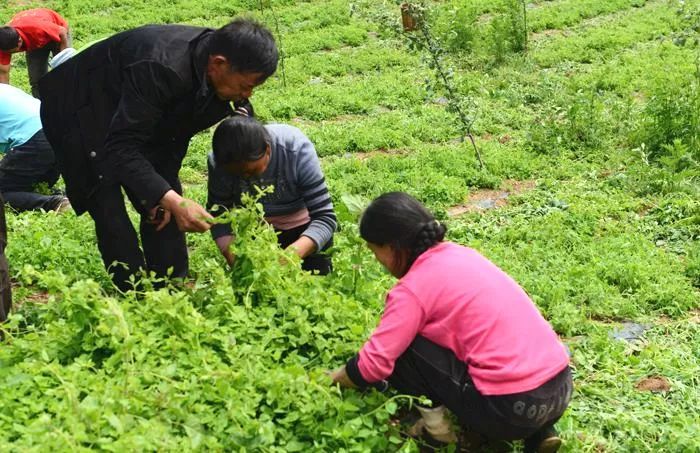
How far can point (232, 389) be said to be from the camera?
123 inches

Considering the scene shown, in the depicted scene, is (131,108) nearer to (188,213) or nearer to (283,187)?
(188,213)

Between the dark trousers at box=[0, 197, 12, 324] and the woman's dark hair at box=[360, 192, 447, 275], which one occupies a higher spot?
the woman's dark hair at box=[360, 192, 447, 275]

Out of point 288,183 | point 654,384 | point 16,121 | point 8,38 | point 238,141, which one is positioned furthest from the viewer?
point 8,38

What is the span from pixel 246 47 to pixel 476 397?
1.76m

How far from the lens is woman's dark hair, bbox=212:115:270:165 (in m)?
3.96

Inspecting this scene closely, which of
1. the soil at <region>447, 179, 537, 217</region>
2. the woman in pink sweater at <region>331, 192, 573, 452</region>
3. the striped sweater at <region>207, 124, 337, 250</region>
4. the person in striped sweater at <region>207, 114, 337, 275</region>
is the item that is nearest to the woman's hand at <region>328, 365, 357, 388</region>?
the woman in pink sweater at <region>331, 192, 573, 452</region>

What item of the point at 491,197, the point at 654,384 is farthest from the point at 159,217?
the point at 491,197

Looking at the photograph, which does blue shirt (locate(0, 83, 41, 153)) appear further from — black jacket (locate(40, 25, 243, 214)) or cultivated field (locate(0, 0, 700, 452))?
black jacket (locate(40, 25, 243, 214))

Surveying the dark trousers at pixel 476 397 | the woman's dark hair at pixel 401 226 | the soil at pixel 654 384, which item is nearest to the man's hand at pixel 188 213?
the woman's dark hair at pixel 401 226

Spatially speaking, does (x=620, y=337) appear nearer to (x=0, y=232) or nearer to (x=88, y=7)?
(x=0, y=232)

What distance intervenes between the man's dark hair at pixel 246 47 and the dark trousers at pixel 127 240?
1.10 m

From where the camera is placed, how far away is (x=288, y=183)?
4.46 metres

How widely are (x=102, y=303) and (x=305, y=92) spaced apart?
7.09 meters

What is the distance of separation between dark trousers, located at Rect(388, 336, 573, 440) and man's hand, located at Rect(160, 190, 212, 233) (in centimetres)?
112
